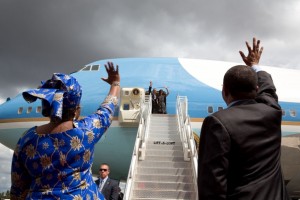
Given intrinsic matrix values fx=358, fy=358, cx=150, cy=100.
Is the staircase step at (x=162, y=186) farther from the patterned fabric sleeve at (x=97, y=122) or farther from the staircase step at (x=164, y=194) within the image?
the patterned fabric sleeve at (x=97, y=122)

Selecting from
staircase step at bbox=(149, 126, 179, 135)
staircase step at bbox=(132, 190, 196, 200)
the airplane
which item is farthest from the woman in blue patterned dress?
the airplane

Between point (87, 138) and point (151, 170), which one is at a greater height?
point (87, 138)

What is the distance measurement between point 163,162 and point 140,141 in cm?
97

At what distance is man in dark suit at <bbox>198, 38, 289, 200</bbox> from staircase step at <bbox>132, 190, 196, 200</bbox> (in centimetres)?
534

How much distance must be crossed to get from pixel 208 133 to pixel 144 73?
35.2ft

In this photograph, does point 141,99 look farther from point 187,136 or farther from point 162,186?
point 162,186

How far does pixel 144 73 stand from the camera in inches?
484

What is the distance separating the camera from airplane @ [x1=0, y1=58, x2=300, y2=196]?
34.4ft

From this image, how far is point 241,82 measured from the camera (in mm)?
1832

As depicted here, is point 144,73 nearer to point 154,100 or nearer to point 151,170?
point 154,100

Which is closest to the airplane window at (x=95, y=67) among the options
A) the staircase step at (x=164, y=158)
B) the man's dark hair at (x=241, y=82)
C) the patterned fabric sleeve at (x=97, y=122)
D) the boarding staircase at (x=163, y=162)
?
the boarding staircase at (x=163, y=162)

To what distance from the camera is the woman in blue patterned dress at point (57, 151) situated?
1816 mm

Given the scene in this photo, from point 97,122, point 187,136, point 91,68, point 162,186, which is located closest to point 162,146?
point 187,136

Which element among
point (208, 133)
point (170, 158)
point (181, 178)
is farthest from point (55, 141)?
point (170, 158)
